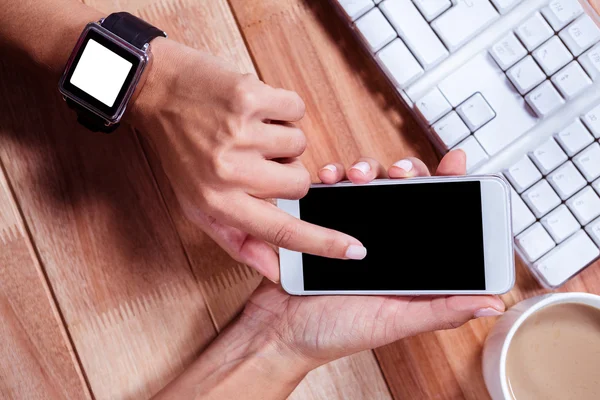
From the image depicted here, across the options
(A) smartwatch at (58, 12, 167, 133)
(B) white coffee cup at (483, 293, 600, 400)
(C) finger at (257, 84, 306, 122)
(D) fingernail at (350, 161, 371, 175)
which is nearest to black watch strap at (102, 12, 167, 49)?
(A) smartwatch at (58, 12, 167, 133)

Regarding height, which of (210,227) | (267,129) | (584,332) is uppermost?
(267,129)

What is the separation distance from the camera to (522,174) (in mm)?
509

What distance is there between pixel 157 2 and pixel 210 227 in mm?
253

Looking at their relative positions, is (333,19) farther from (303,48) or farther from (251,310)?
(251,310)

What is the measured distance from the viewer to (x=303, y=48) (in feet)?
1.89

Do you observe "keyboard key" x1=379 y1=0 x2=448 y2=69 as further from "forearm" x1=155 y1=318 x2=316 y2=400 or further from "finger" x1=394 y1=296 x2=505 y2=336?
"forearm" x1=155 y1=318 x2=316 y2=400

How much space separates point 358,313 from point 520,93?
264mm

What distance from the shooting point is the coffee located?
0.51 meters

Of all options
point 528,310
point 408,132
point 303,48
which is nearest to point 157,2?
point 303,48

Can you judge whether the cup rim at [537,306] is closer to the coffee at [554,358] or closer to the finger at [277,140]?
the coffee at [554,358]

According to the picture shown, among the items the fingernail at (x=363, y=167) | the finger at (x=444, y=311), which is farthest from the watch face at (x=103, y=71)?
the finger at (x=444, y=311)

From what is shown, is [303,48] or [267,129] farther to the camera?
[303,48]

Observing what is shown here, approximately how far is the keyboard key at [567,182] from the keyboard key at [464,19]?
0.52 ft

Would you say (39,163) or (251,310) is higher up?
(39,163)
